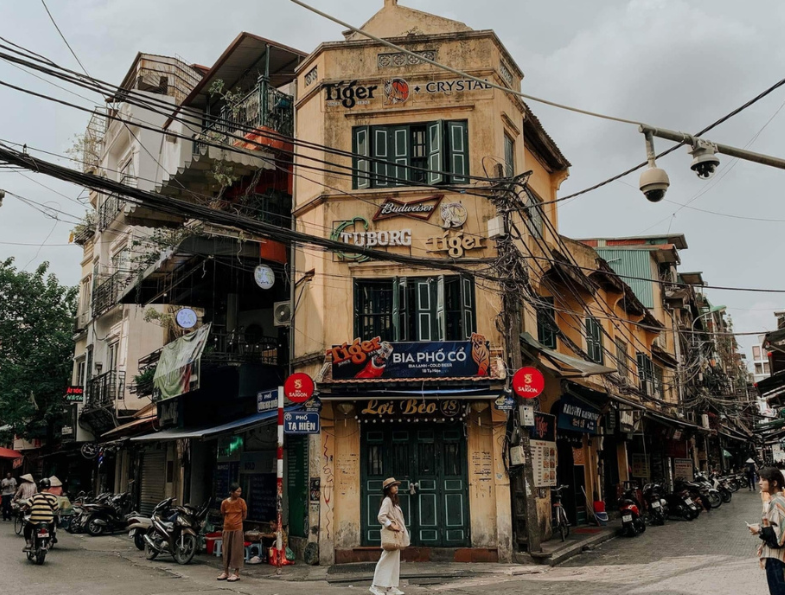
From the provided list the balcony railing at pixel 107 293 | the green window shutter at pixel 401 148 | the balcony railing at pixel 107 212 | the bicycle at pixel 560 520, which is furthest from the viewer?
the balcony railing at pixel 107 212

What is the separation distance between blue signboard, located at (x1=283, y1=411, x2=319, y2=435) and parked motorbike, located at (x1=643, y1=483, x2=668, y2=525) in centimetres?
1175

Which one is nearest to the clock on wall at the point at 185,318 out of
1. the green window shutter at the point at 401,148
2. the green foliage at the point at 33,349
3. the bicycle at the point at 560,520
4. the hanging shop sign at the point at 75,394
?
the green window shutter at the point at 401,148

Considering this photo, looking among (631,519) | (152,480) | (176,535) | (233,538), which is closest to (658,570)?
(631,519)

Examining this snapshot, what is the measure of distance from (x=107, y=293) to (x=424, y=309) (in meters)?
19.1

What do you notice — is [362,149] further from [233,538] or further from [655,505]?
[655,505]

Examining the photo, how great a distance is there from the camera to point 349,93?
54.7 ft

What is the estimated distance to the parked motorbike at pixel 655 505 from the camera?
21.0m

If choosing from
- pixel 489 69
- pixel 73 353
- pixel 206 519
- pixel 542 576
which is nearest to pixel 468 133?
pixel 489 69

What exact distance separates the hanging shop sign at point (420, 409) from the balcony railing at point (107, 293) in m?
16.3

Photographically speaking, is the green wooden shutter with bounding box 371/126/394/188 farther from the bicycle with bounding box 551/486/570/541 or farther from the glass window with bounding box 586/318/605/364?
the glass window with bounding box 586/318/605/364

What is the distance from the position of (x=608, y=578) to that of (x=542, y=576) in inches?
48.2

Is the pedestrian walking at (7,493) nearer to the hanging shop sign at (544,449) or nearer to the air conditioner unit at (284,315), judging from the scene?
the air conditioner unit at (284,315)

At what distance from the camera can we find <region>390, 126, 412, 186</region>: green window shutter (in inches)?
642

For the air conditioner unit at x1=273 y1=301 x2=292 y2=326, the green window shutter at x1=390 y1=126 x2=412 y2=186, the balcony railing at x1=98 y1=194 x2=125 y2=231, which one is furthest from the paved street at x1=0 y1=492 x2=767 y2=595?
the balcony railing at x1=98 y1=194 x2=125 y2=231
